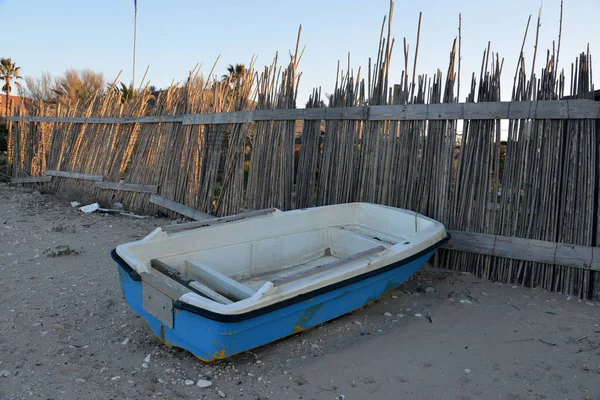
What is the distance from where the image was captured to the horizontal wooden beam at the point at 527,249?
4.07m

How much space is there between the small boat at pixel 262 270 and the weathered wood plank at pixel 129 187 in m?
4.27

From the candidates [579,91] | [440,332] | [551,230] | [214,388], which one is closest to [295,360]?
[214,388]

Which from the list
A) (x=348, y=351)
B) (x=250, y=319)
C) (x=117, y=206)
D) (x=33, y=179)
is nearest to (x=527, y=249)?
(x=348, y=351)

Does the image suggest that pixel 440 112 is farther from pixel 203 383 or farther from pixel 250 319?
pixel 203 383

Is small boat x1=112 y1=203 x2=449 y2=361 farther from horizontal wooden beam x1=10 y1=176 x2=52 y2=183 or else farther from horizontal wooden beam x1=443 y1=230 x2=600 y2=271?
horizontal wooden beam x1=10 y1=176 x2=52 y2=183

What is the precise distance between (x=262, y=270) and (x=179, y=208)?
367cm

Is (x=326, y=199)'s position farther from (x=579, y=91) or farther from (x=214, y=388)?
(x=214, y=388)

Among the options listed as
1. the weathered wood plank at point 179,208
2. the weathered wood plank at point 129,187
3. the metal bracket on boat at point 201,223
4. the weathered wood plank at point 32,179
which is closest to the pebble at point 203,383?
the metal bracket on boat at point 201,223

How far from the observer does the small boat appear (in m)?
2.83

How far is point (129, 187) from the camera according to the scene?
857 centimetres

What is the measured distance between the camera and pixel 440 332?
11.6ft

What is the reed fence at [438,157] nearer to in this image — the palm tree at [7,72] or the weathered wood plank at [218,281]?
the weathered wood plank at [218,281]

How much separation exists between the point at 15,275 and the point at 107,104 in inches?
211

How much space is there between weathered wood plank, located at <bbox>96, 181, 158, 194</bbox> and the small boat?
4.27 m
